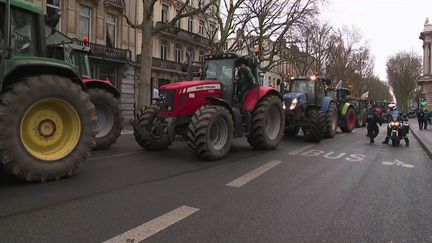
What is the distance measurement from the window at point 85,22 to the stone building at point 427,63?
73960 millimetres

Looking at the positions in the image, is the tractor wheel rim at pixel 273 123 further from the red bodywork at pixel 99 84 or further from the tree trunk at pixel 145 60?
the tree trunk at pixel 145 60

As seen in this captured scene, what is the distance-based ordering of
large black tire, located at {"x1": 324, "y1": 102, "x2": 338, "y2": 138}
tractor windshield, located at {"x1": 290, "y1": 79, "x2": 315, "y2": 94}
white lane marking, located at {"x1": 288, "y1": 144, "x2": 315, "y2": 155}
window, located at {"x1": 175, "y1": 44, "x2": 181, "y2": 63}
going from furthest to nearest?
window, located at {"x1": 175, "y1": 44, "x2": 181, "y2": 63}
tractor windshield, located at {"x1": 290, "y1": 79, "x2": 315, "y2": 94}
large black tire, located at {"x1": 324, "y1": 102, "x2": 338, "y2": 138}
white lane marking, located at {"x1": 288, "y1": 144, "x2": 315, "y2": 155}

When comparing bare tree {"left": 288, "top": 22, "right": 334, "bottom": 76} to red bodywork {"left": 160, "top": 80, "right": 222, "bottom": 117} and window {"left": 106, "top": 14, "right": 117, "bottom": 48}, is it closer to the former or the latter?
window {"left": 106, "top": 14, "right": 117, "bottom": 48}

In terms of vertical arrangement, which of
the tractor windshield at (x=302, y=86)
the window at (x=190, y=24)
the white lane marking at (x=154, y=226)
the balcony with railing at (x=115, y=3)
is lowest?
the white lane marking at (x=154, y=226)

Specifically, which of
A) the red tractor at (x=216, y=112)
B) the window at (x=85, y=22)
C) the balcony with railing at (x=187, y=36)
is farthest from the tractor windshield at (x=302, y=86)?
the balcony with railing at (x=187, y=36)

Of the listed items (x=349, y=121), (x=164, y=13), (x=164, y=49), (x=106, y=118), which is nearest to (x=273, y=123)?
(x=106, y=118)

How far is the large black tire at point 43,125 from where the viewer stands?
20.2 ft

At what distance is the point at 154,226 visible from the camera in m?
4.80

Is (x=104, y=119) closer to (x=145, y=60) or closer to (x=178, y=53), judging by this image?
(x=145, y=60)

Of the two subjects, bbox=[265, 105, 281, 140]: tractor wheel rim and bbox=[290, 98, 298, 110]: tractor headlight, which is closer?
bbox=[265, 105, 281, 140]: tractor wheel rim

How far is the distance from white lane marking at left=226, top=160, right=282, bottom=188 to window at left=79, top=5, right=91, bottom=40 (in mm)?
23683

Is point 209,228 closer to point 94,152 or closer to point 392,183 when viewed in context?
point 392,183

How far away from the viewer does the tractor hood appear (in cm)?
1001

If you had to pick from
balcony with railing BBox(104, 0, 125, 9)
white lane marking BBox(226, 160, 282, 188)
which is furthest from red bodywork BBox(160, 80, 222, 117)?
balcony with railing BBox(104, 0, 125, 9)
